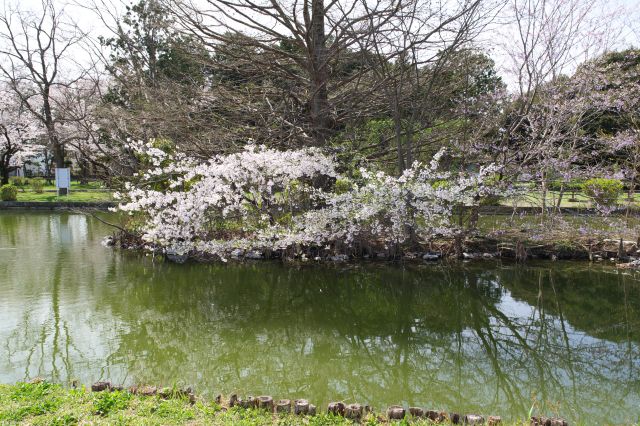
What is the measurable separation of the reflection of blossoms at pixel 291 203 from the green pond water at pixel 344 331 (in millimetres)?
651

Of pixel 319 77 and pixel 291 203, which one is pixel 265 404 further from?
pixel 319 77

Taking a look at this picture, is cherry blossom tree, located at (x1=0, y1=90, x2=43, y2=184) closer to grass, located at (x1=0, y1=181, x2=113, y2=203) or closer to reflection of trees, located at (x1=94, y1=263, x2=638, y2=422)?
grass, located at (x1=0, y1=181, x2=113, y2=203)

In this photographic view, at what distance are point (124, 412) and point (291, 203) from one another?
266 inches

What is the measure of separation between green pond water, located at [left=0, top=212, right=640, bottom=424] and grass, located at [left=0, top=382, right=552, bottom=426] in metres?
0.73

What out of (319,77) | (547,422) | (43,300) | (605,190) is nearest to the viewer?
(547,422)

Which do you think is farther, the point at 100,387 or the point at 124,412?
the point at 100,387

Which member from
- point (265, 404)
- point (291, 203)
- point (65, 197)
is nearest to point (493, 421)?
point (265, 404)

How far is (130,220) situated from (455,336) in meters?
8.55

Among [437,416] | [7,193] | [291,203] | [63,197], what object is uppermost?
[291,203]

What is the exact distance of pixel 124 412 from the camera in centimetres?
348

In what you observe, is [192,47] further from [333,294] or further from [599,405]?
[599,405]

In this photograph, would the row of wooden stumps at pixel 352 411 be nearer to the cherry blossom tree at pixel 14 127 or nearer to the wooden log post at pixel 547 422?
the wooden log post at pixel 547 422

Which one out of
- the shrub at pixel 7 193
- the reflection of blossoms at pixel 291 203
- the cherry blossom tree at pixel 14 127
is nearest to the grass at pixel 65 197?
the shrub at pixel 7 193

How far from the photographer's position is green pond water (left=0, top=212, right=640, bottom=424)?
182 inches
